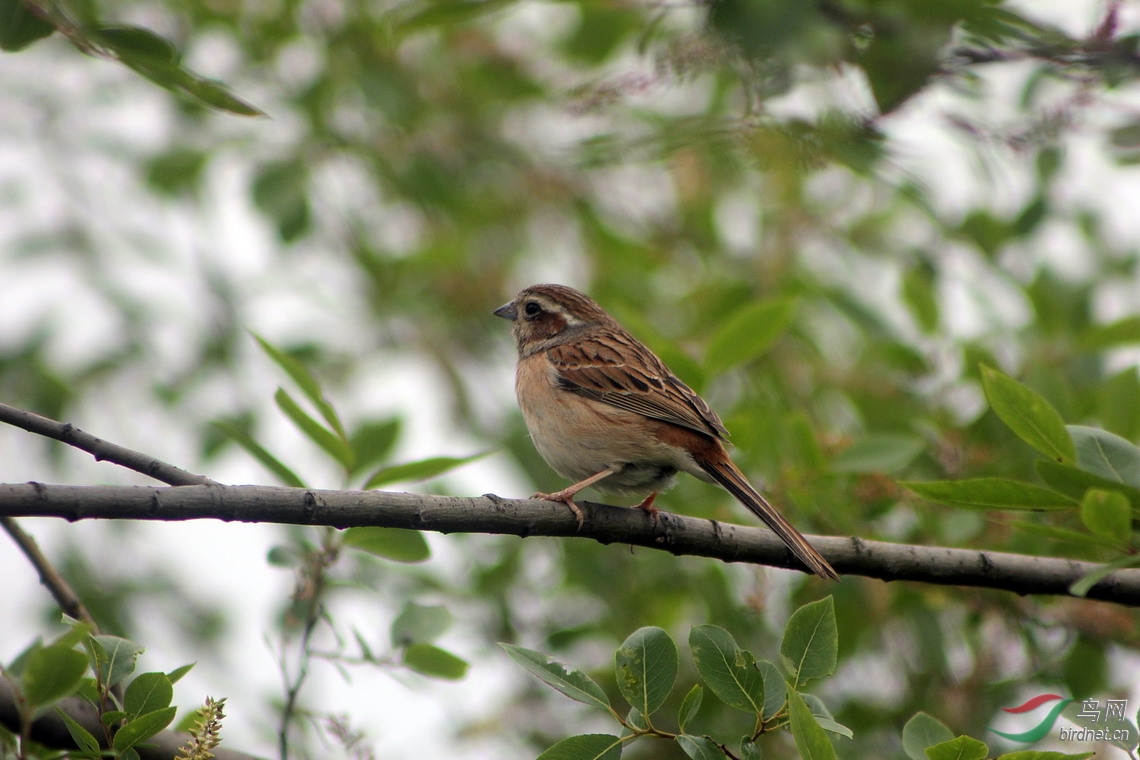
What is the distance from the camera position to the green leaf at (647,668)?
284 centimetres

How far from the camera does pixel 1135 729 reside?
10.3 feet

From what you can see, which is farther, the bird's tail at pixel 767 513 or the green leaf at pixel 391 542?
the green leaf at pixel 391 542

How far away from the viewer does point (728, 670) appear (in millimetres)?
Answer: 2818

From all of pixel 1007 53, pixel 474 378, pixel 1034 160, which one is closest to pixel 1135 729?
pixel 1007 53

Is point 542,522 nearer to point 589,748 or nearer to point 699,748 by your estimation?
point 589,748

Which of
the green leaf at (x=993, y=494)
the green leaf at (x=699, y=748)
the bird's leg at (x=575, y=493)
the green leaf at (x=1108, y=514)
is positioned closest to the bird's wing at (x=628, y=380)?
the bird's leg at (x=575, y=493)

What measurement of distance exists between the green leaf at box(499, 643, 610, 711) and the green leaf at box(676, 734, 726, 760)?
0.24 metres

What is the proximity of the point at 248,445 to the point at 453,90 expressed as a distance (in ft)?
15.5

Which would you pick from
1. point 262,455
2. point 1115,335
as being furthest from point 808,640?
point 1115,335

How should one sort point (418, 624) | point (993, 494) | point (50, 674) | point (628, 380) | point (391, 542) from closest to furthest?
point (50, 674) < point (993, 494) < point (391, 542) < point (418, 624) < point (628, 380)

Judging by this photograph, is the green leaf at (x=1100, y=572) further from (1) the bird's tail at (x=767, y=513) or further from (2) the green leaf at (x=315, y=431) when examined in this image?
(2) the green leaf at (x=315, y=431)

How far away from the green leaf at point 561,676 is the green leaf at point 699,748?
0.80ft

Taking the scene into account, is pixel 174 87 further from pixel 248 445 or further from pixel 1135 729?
pixel 1135 729

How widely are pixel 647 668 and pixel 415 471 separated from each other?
1.39 metres
